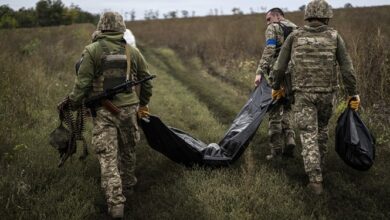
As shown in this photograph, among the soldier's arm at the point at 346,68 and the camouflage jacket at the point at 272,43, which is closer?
the soldier's arm at the point at 346,68

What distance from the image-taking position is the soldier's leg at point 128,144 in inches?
189

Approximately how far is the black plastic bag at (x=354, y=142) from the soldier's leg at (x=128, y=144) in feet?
8.31

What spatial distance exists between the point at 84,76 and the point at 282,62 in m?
2.53

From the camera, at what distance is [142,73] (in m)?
5.08

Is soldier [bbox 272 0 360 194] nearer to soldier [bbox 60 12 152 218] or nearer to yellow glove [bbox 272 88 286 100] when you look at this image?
yellow glove [bbox 272 88 286 100]

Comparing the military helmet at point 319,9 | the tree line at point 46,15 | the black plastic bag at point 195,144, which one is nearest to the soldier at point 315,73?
the military helmet at point 319,9

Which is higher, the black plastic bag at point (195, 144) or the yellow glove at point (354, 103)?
the yellow glove at point (354, 103)

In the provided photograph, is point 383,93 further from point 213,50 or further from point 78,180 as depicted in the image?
point 213,50

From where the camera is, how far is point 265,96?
20.6 ft

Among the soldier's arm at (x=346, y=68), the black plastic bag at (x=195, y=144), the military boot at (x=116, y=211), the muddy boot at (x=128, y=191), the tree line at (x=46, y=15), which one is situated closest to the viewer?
the military boot at (x=116, y=211)

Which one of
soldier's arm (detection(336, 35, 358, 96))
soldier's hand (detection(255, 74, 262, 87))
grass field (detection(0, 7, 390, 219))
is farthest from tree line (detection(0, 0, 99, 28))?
soldier's arm (detection(336, 35, 358, 96))

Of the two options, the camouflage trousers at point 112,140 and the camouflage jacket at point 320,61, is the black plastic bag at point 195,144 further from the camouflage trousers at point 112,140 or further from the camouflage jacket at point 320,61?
the camouflage jacket at point 320,61

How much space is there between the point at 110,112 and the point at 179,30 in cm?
2713

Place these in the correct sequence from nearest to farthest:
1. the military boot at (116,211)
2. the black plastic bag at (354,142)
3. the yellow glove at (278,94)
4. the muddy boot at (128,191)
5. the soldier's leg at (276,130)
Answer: the military boot at (116,211) → the black plastic bag at (354,142) → the muddy boot at (128,191) → the yellow glove at (278,94) → the soldier's leg at (276,130)
